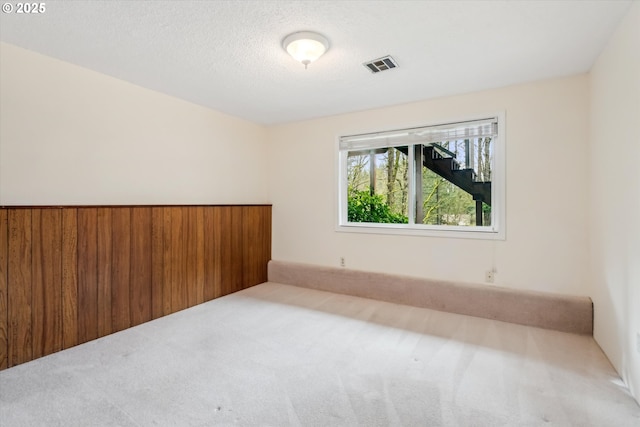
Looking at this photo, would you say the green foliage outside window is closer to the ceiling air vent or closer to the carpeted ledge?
the carpeted ledge

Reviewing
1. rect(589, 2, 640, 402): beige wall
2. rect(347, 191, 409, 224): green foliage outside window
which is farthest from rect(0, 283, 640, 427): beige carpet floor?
rect(347, 191, 409, 224): green foliage outside window

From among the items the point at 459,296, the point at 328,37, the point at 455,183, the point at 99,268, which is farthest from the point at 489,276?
the point at 99,268

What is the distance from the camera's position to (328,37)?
2.12 metres

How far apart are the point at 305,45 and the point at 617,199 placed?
2.37 m

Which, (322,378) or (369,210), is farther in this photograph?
(369,210)

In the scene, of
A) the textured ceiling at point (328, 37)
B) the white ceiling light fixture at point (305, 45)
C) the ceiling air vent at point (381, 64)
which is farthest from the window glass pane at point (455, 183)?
the white ceiling light fixture at point (305, 45)

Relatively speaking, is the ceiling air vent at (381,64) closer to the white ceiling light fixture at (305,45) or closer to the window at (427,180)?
the white ceiling light fixture at (305,45)

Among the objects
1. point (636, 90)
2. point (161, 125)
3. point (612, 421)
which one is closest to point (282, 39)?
point (161, 125)

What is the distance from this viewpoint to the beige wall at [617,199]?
1.77m

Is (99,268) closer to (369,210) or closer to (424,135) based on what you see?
(369,210)

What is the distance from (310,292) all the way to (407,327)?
1449mm

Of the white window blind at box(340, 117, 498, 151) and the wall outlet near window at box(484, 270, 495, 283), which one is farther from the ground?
the white window blind at box(340, 117, 498, 151)

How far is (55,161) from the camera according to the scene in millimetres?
2447

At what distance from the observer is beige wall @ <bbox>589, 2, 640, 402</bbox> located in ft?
5.82
